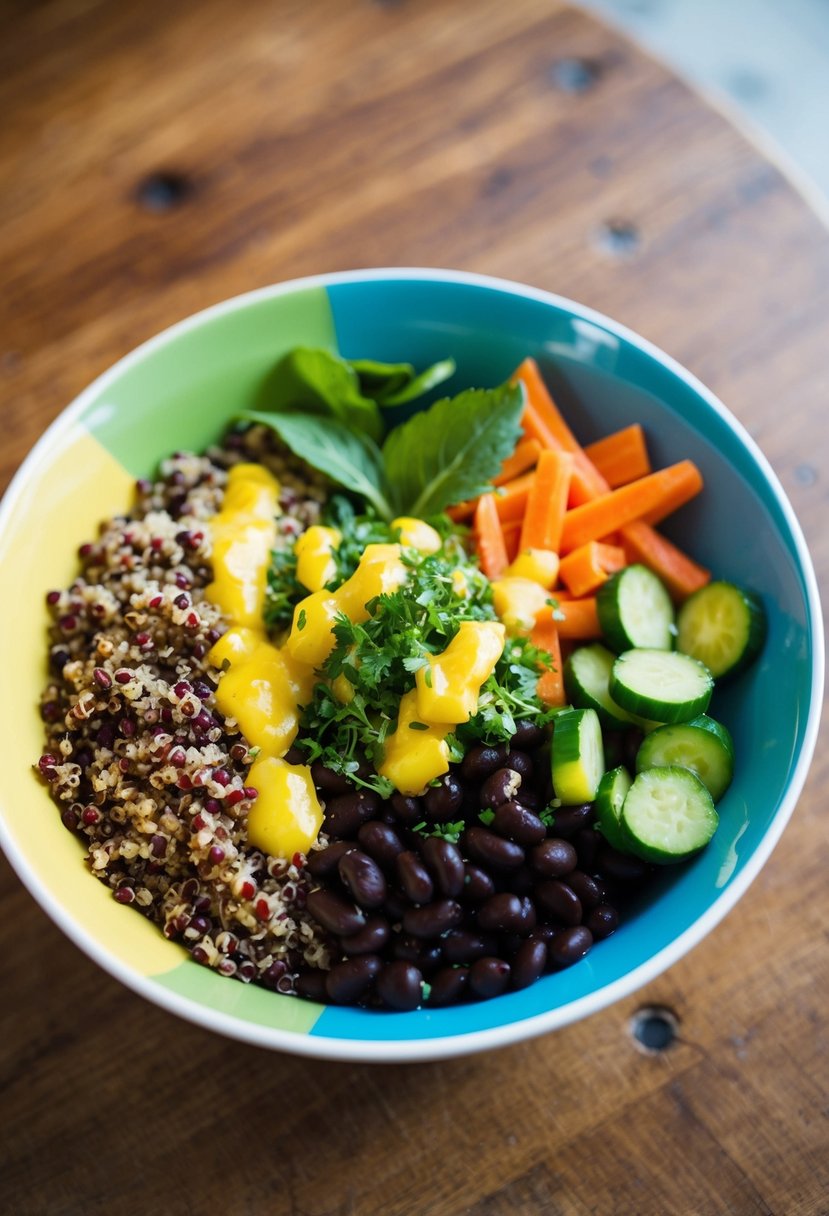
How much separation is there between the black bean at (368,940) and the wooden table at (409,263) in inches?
15.7

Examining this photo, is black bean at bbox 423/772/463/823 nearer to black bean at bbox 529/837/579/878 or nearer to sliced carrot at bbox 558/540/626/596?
black bean at bbox 529/837/579/878

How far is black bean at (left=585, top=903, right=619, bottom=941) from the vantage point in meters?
2.23

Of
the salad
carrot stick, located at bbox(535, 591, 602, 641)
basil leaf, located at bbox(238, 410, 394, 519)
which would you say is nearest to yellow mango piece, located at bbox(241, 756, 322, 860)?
the salad

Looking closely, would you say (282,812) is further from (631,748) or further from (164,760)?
(631,748)

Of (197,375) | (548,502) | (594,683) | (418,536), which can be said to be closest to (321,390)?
(197,375)

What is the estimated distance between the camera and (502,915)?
217 cm

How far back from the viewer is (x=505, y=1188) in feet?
7.41

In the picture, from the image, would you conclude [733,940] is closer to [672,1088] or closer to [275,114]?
[672,1088]

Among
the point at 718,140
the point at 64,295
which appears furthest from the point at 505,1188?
the point at 718,140

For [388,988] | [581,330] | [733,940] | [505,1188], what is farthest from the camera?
[581,330]

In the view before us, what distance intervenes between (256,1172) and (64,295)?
7.52 ft

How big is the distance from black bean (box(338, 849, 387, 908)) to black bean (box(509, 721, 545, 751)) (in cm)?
40

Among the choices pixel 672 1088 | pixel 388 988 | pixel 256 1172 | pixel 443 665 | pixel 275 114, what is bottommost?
pixel 256 1172

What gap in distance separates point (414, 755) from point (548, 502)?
0.77 m
